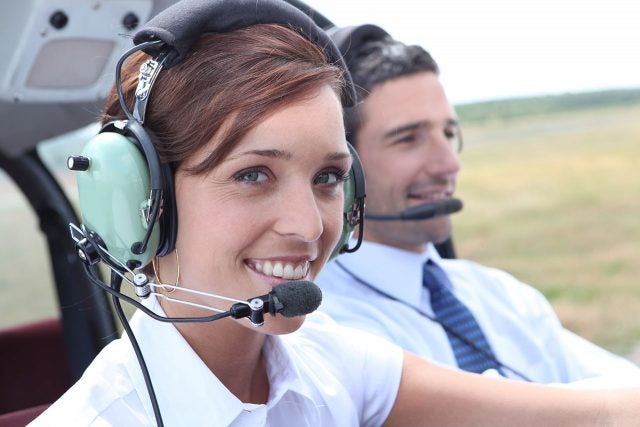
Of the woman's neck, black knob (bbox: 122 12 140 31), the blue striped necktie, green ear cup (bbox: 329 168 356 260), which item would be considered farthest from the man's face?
the woman's neck

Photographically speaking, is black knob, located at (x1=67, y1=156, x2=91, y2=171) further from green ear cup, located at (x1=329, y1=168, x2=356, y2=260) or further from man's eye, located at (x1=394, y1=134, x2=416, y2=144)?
man's eye, located at (x1=394, y1=134, x2=416, y2=144)

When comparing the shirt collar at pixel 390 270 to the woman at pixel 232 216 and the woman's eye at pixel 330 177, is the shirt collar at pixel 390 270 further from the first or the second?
the woman's eye at pixel 330 177

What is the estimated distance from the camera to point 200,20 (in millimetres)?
1259

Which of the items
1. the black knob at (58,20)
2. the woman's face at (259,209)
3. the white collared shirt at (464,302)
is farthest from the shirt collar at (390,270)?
the woman's face at (259,209)

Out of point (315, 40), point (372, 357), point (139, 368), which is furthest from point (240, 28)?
point (372, 357)

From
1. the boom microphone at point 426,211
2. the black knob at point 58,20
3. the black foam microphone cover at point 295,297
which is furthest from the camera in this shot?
the boom microphone at point 426,211

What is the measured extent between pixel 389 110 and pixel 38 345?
1.32 meters

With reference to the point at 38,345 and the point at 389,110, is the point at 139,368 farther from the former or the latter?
the point at 38,345

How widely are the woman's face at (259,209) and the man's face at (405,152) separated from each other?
1.04 meters

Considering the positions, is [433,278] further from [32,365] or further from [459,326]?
[32,365]

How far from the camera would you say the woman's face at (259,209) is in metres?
1.24

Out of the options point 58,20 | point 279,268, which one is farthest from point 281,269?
point 58,20

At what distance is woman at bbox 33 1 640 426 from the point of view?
4.07 feet

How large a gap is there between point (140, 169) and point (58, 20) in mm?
677
